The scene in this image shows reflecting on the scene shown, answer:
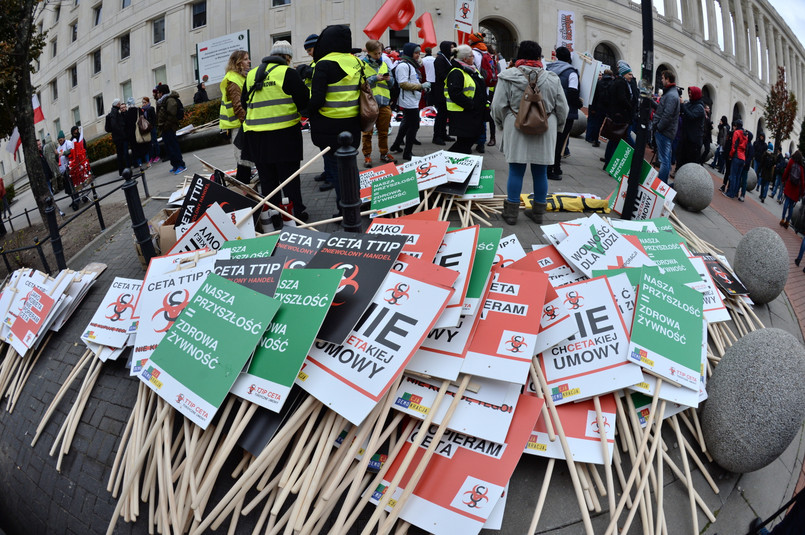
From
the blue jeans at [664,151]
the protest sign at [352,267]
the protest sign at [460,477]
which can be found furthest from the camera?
the blue jeans at [664,151]

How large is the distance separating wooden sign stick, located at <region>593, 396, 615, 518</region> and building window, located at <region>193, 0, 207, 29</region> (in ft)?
88.2

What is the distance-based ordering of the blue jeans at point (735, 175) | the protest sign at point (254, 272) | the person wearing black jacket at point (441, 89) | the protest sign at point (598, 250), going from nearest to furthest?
the protest sign at point (254, 272), the protest sign at point (598, 250), the person wearing black jacket at point (441, 89), the blue jeans at point (735, 175)

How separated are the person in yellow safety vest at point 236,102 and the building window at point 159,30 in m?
23.6

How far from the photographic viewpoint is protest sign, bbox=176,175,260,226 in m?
4.14

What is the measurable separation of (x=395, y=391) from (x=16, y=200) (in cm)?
2450

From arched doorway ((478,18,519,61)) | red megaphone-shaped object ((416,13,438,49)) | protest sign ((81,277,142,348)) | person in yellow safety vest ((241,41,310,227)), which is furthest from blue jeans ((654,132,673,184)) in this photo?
arched doorway ((478,18,519,61))

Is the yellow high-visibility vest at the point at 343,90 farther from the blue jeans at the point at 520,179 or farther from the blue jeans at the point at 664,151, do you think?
the blue jeans at the point at 664,151

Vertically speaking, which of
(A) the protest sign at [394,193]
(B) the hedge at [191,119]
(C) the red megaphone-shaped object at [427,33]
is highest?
(C) the red megaphone-shaped object at [427,33]

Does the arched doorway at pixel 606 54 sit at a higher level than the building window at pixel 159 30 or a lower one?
lower

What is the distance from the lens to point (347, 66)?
5062 millimetres

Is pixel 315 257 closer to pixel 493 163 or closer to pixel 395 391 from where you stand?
pixel 395 391

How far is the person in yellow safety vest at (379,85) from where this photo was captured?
5.45 metres

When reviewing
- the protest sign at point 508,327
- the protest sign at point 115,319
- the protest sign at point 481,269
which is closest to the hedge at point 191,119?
the protest sign at point 115,319

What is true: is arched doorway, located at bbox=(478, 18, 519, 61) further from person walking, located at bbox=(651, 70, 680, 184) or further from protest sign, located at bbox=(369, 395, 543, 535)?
protest sign, located at bbox=(369, 395, 543, 535)
